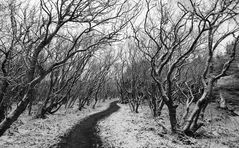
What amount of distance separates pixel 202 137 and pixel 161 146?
13.8 feet

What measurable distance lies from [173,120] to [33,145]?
7670 mm

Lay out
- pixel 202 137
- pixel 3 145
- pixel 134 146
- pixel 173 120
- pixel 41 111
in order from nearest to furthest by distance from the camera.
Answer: pixel 3 145
pixel 134 146
pixel 173 120
pixel 202 137
pixel 41 111

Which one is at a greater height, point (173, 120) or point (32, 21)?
point (32, 21)

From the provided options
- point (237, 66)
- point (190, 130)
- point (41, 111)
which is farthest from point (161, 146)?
point (237, 66)

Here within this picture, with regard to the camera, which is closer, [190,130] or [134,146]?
[134,146]

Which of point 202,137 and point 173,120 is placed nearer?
point 173,120

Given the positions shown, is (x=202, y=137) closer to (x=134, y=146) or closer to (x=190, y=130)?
(x=190, y=130)

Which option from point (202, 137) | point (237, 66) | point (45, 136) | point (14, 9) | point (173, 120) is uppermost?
point (14, 9)

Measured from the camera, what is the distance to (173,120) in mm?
9930

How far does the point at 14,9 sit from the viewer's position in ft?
25.0

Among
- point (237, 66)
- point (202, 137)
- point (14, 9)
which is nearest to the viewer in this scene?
point (14, 9)

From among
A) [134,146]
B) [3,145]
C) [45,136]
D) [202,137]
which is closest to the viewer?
[3,145]

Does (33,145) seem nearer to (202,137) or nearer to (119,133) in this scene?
(119,133)

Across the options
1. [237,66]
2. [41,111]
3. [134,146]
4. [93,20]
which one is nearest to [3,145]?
[134,146]
